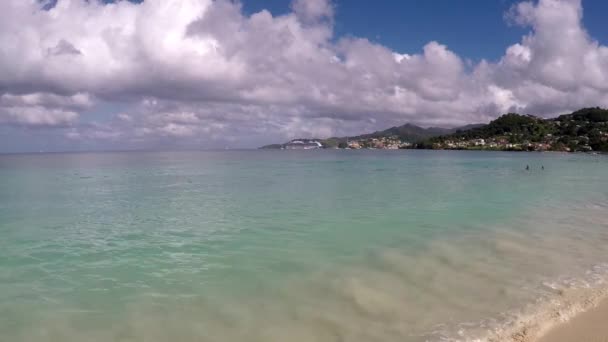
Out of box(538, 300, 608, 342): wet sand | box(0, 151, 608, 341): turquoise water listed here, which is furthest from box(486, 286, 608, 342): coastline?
box(0, 151, 608, 341): turquoise water

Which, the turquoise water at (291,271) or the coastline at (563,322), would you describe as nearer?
the coastline at (563,322)

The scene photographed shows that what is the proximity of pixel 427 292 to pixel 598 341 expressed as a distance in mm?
3640

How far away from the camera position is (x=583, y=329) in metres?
8.09

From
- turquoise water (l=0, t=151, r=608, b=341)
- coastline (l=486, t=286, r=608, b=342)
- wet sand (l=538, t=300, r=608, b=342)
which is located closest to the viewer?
wet sand (l=538, t=300, r=608, b=342)

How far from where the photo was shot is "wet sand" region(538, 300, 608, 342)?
7.70 meters

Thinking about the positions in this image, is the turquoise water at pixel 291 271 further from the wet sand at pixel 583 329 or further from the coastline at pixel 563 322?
the wet sand at pixel 583 329

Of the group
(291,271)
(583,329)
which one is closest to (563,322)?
(583,329)

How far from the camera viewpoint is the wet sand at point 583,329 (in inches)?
303

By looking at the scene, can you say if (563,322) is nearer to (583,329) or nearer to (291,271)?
(583,329)

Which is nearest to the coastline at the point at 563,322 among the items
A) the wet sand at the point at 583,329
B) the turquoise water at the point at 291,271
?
the wet sand at the point at 583,329

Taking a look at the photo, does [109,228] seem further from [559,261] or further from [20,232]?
[559,261]

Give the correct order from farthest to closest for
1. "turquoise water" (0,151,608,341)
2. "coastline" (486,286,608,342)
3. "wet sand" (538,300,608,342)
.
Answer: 1. "turquoise water" (0,151,608,341)
2. "coastline" (486,286,608,342)
3. "wet sand" (538,300,608,342)

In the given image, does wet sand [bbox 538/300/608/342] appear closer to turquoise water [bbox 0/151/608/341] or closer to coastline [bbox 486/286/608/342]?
coastline [bbox 486/286/608/342]

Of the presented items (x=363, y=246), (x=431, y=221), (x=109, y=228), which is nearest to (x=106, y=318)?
(x=363, y=246)
